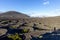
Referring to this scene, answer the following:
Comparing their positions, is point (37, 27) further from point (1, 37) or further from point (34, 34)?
point (1, 37)

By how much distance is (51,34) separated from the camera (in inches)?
1479

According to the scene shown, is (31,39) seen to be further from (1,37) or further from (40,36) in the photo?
(1,37)

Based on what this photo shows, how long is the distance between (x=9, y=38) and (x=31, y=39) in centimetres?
511

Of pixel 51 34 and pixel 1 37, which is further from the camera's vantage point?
pixel 51 34

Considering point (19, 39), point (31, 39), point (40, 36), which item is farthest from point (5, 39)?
point (40, 36)

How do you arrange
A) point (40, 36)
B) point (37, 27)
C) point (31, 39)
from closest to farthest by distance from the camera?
point (31, 39) → point (40, 36) → point (37, 27)

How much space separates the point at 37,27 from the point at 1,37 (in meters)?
12.7

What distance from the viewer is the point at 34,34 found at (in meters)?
36.8

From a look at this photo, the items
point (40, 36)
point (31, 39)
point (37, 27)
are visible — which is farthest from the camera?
point (37, 27)

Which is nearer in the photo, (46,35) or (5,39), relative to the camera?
(5,39)

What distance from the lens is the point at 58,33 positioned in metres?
38.0

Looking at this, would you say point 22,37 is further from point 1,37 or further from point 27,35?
point 1,37

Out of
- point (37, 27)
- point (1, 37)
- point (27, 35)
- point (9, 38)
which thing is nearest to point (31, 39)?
point (27, 35)

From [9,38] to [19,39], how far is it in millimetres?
2371
